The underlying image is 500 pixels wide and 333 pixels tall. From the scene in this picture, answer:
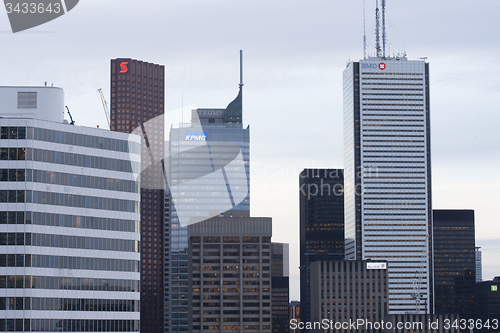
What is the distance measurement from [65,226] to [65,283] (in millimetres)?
10307

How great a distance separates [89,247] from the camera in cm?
14250

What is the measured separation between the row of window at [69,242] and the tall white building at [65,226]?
18 cm

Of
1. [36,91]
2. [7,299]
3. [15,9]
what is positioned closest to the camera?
[15,9]

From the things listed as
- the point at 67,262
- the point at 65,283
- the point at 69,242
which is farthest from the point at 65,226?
the point at 65,283

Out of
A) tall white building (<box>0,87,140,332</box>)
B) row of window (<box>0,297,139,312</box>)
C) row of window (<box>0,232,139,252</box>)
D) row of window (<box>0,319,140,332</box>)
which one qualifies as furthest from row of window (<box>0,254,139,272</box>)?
row of window (<box>0,319,140,332</box>)

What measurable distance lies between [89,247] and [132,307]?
1439 cm

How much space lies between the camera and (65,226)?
140500 millimetres

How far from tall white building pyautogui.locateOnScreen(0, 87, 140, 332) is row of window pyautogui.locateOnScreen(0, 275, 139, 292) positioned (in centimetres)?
17

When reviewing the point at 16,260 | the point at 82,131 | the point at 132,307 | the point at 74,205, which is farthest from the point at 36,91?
the point at 132,307

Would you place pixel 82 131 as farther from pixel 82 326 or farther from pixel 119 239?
pixel 82 326

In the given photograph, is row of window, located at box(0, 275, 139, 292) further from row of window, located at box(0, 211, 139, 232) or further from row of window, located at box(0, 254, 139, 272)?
row of window, located at box(0, 211, 139, 232)

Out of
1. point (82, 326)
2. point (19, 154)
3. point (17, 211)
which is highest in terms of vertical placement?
point (19, 154)

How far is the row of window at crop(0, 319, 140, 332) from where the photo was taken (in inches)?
5217

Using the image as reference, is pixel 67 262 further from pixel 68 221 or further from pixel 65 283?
pixel 68 221
